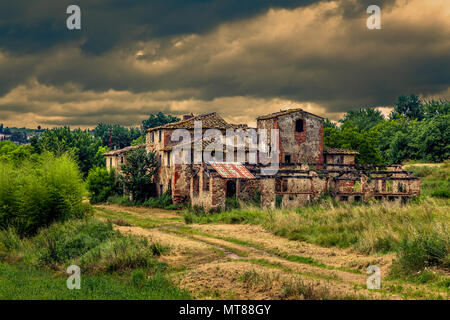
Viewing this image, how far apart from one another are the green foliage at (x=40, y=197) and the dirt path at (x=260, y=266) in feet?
15.7

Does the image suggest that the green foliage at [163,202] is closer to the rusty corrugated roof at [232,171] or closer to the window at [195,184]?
the window at [195,184]

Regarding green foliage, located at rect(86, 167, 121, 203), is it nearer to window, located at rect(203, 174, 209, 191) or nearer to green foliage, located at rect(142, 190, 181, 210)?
green foliage, located at rect(142, 190, 181, 210)

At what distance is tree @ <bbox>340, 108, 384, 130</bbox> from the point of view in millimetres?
97812

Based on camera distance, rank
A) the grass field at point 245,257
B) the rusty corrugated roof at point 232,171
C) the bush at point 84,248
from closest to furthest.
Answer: the grass field at point 245,257 < the bush at point 84,248 < the rusty corrugated roof at point 232,171

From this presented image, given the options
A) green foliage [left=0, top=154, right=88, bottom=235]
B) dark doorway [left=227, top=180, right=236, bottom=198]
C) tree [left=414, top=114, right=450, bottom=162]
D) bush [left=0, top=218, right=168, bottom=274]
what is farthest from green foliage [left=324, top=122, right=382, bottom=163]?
bush [left=0, top=218, right=168, bottom=274]

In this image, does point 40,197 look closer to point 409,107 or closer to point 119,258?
point 119,258

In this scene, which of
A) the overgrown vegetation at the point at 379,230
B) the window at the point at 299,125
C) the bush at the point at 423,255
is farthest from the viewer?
the window at the point at 299,125

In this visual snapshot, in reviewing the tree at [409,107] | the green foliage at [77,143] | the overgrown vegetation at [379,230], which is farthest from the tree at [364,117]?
the overgrown vegetation at [379,230]

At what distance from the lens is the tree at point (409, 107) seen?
99000 mm

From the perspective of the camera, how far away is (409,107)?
329 ft

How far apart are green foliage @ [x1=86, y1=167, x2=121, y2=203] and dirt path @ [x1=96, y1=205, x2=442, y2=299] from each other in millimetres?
21884

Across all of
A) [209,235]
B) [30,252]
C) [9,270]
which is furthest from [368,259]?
[30,252]

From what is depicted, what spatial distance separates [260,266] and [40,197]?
14430 millimetres

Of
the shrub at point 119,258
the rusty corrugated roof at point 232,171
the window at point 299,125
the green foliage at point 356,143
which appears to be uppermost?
the window at point 299,125
